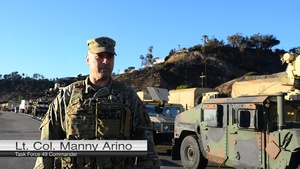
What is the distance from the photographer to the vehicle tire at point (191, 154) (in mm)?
7934

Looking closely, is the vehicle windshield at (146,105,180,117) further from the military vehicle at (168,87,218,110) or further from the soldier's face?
the military vehicle at (168,87,218,110)

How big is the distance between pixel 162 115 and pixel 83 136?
31.1ft

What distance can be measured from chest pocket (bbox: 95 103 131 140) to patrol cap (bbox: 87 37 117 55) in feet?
1.20

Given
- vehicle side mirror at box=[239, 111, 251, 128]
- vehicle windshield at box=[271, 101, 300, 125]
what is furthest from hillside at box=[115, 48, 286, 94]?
vehicle side mirror at box=[239, 111, 251, 128]

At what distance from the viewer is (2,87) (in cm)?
13175

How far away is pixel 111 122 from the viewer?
246cm

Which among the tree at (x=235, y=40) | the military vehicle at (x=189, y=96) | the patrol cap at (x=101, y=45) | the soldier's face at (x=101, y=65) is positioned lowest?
the soldier's face at (x=101, y=65)

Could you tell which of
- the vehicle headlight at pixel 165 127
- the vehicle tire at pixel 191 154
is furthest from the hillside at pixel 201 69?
the vehicle tire at pixel 191 154

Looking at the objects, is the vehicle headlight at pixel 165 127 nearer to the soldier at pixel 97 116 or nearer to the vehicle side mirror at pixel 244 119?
the vehicle side mirror at pixel 244 119

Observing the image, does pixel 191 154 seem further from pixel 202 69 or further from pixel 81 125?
pixel 202 69

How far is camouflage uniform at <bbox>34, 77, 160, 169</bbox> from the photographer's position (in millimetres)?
2451

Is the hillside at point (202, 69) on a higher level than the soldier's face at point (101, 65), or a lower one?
higher

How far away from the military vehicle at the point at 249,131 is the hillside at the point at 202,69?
46.3 meters

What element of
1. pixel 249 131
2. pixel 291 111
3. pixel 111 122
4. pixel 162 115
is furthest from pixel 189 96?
pixel 111 122
